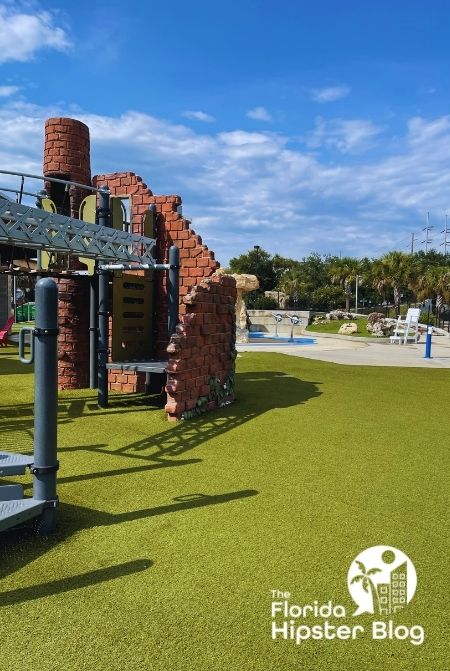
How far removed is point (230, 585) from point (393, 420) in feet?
15.8

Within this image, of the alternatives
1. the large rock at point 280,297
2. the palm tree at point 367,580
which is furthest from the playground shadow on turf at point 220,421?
the large rock at point 280,297

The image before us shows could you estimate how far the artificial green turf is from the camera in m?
2.19

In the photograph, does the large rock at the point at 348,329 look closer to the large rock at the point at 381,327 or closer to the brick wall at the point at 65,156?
the large rock at the point at 381,327

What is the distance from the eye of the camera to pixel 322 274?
2063 inches

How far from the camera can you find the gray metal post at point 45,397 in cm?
316

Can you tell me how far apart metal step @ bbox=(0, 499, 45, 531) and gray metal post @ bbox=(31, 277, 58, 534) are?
0.07m

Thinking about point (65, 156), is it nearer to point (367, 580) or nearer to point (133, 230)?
point (133, 230)

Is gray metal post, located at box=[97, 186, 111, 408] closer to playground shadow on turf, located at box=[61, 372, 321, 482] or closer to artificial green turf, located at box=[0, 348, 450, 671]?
artificial green turf, located at box=[0, 348, 450, 671]

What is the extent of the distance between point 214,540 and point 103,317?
5.05m

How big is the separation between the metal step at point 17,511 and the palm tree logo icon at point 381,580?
1799mm

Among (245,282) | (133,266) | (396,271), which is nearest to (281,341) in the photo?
(245,282)

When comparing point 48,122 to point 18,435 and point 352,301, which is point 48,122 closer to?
point 18,435

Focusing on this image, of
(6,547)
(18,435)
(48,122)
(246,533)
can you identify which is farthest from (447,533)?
(48,122)

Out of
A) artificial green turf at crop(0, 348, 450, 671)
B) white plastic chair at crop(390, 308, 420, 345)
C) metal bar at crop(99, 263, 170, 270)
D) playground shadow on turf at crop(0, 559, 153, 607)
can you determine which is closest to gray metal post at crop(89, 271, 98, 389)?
metal bar at crop(99, 263, 170, 270)
